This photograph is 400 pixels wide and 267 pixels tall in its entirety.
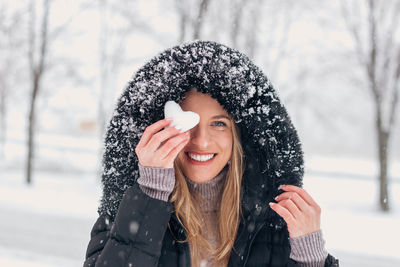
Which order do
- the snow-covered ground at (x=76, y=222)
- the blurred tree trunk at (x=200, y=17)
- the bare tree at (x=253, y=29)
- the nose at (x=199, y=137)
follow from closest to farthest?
the nose at (x=199, y=137)
the snow-covered ground at (x=76, y=222)
the blurred tree trunk at (x=200, y=17)
the bare tree at (x=253, y=29)

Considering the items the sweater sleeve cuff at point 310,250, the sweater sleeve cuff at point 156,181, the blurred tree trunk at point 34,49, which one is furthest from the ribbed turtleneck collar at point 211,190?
the blurred tree trunk at point 34,49

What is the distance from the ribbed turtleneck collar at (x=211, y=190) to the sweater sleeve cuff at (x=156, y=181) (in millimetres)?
248

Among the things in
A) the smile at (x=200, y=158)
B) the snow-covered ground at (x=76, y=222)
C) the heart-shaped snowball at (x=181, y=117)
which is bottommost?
the snow-covered ground at (x=76, y=222)

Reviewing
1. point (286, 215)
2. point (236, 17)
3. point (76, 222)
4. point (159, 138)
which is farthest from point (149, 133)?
point (236, 17)

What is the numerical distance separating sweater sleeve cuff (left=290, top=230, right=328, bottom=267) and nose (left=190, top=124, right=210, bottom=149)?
48cm

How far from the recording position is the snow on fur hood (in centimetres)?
150

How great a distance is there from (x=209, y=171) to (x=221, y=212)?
21cm

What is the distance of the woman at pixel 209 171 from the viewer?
133 cm

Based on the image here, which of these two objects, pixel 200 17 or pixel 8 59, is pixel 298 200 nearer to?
pixel 200 17

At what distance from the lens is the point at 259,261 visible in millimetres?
1448

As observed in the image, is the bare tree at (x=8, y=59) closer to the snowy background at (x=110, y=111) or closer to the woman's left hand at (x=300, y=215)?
the snowy background at (x=110, y=111)

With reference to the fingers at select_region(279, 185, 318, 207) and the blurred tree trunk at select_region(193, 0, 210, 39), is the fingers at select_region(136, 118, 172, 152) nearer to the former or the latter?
the fingers at select_region(279, 185, 318, 207)

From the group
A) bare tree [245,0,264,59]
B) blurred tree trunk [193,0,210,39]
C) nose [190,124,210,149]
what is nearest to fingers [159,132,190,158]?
nose [190,124,210,149]

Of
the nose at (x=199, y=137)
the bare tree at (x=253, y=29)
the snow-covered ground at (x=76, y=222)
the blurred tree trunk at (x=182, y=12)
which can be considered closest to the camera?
the nose at (x=199, y=137)
